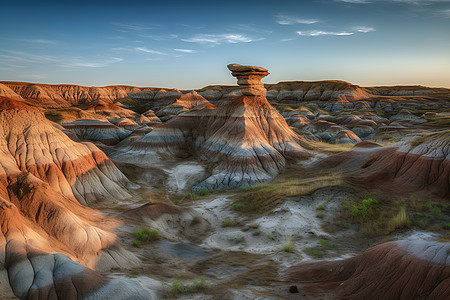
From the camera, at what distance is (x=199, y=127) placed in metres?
48.1

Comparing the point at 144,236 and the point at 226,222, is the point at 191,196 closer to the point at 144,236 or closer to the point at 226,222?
the point at 226,222

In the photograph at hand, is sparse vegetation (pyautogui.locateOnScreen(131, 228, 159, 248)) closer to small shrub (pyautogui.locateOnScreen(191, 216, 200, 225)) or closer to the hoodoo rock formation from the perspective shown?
small shrub (pyautogui.locateOnScreen(191, 216, 200, 225))

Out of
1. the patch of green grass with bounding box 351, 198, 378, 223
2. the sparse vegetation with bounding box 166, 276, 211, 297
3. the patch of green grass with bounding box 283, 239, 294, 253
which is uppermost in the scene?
the patch of green grass with bounding box 351, 198, 378, 223

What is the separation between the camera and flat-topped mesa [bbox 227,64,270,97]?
137 feet

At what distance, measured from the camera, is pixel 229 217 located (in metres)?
20.6

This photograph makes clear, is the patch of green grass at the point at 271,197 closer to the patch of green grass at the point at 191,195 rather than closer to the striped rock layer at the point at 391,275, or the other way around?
the patch of green grass at the point at 191,195

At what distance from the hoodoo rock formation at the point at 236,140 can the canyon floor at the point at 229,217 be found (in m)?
0.21

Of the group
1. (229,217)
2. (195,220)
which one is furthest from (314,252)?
(195,220)

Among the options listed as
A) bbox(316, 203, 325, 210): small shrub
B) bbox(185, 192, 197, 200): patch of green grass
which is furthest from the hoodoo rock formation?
bbox(316, 203, 325, 210): small shrub

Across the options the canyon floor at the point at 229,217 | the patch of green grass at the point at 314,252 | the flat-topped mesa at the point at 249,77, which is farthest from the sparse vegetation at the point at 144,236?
the flat-topped mesa at the point at 249,77

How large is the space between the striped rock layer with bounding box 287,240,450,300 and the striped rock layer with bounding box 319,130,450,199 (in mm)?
12359

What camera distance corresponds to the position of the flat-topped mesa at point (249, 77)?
41.9 metres

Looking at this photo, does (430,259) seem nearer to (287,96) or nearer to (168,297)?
(168,297)

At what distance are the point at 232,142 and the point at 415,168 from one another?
72.5 feet
